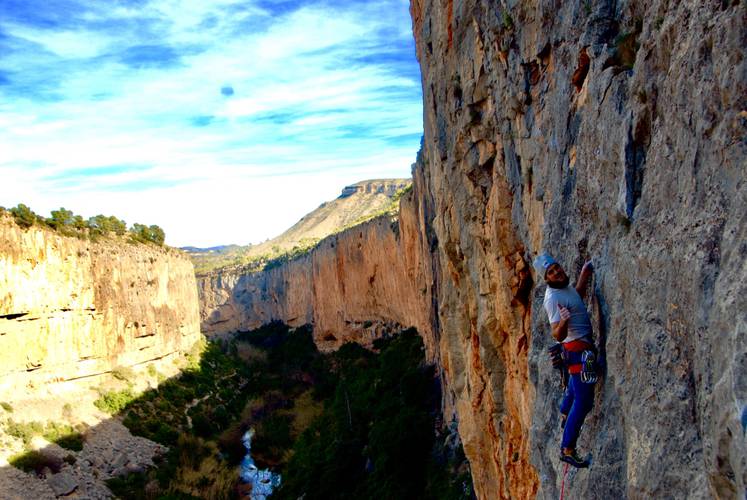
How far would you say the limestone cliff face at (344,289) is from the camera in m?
30.7

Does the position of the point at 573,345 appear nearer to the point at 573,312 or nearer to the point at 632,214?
the point at 573,312

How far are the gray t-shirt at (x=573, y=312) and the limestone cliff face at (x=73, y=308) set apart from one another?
86.3 feet

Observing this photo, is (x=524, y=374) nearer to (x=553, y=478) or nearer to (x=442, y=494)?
(x=553, y=478)

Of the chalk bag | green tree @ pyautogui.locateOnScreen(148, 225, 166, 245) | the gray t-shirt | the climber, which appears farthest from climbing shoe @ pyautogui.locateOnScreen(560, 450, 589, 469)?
green tree @ pyautogui.locateOnScreen(148, 225, 166, 245)

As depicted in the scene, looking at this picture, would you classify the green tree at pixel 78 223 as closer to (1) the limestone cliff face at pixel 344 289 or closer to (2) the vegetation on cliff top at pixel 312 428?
(2) the vegetation on cliff top at pixel 312 428

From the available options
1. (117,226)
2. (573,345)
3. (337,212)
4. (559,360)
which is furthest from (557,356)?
(337,212)

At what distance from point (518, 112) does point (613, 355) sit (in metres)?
4.07

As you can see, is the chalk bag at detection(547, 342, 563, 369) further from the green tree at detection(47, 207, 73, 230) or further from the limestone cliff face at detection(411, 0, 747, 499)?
the green tree at detection(47, 207, 73, 230)

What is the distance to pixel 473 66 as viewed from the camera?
920 centimetres

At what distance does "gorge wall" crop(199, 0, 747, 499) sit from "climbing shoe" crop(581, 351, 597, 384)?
0.44 ft

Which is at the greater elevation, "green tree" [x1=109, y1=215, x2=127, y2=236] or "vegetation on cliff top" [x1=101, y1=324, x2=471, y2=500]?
"green tree" [x1=109, y1=215, x2=127, y2=236]

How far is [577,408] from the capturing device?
4609 mm

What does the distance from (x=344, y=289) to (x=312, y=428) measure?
17.5 metres

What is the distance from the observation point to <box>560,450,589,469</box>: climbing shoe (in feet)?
14.8
